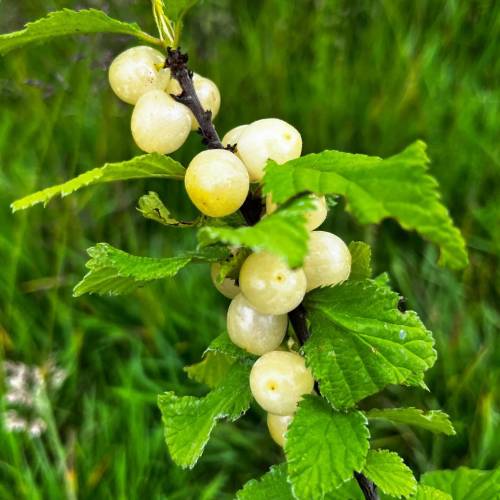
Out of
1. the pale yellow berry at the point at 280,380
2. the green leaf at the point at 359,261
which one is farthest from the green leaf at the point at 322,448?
the green leaf at the point at 359,261

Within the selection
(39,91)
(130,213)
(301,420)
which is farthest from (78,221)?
(301,420)

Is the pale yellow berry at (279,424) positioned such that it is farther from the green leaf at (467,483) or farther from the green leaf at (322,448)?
the green leaf at (467,483)

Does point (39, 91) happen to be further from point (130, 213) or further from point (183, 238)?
point (183, 238)

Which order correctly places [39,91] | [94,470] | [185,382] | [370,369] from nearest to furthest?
[370,369] → [94,470] → [185,382] → [39,91]

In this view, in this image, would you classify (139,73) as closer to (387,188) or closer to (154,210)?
(154,210)

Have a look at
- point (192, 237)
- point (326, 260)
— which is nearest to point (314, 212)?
point (326, 260)

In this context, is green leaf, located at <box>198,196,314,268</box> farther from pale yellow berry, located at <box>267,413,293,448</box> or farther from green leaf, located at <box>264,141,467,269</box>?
pale yellow berry, located at <box>267,413,293,448</box>
